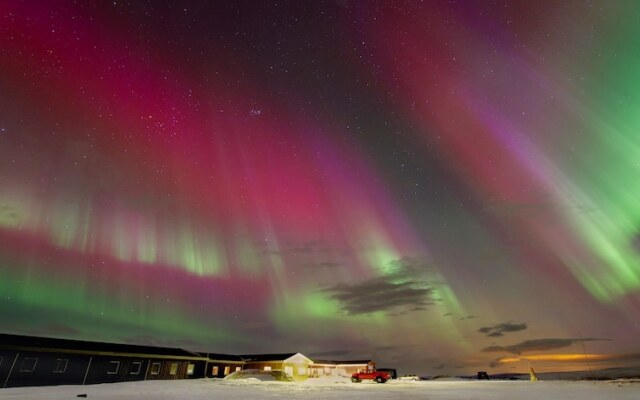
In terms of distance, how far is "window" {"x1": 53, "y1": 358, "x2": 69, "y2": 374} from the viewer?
128 feet

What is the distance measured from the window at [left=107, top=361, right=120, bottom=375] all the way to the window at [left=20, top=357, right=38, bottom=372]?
8.12 metres

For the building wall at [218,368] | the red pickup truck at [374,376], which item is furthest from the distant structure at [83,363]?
the red pickup truck at [374,376]

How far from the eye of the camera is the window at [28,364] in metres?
36.8

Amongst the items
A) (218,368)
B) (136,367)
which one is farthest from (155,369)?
(218,368)

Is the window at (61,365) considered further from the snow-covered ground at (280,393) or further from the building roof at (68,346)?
the snow-covered ground at (280,393)

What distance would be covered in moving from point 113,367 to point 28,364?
30.5 ft

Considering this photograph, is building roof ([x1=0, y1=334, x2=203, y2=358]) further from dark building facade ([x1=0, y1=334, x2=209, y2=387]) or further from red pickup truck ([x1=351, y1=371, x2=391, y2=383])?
red pickup truck ([x1=351, y1=371, x2=391, y2=383])

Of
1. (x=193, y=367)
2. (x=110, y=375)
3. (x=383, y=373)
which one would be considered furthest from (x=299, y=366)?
(x=110, y=375)

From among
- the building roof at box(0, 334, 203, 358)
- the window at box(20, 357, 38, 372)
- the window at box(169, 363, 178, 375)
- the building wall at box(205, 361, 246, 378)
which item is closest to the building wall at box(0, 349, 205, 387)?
the window at box(20, 357, 38, 372)

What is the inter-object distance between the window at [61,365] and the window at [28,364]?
6.53ft

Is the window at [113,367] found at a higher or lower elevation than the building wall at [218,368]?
lower

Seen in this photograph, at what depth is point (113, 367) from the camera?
147ft

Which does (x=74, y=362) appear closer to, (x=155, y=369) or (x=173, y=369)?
(x=155, y=369)

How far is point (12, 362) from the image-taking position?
3628 centimetres
